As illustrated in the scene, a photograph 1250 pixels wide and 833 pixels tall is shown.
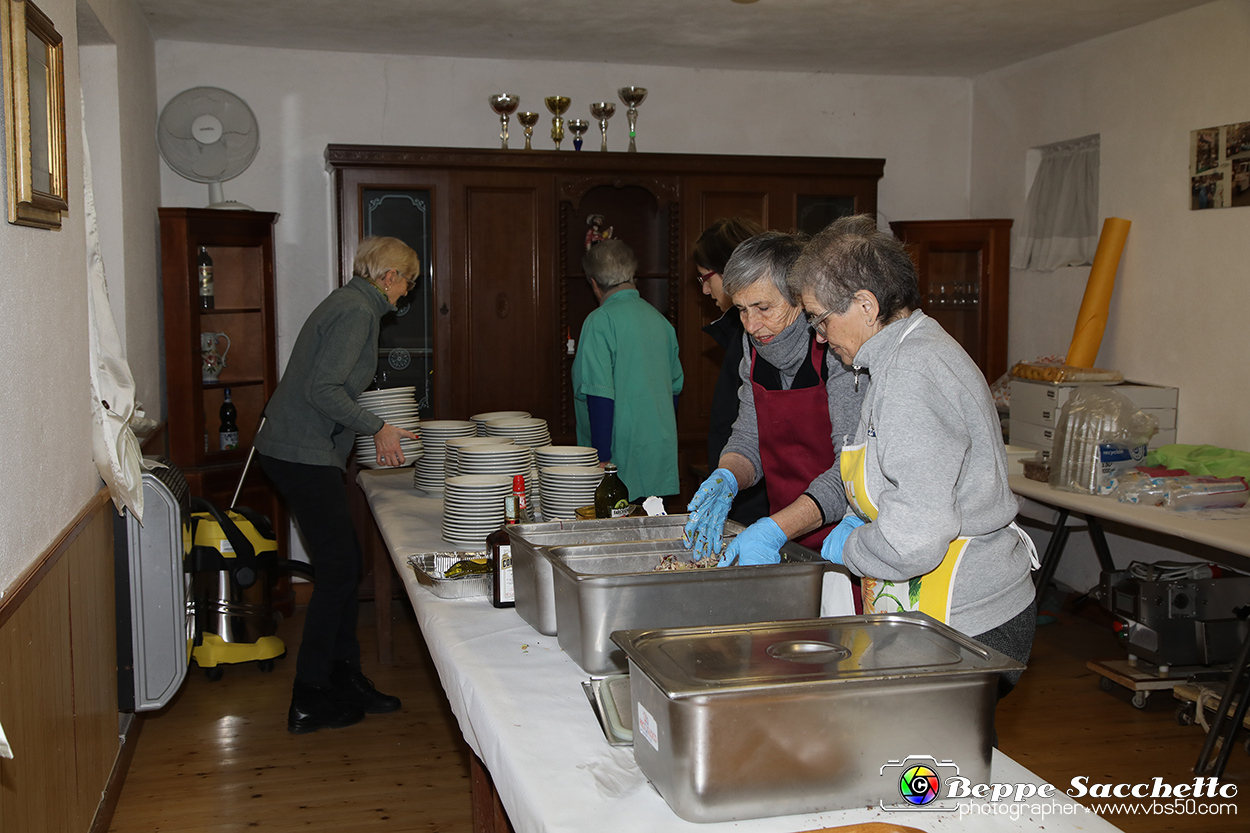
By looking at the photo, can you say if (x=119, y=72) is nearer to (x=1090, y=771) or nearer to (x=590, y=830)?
(x=590, y=830)

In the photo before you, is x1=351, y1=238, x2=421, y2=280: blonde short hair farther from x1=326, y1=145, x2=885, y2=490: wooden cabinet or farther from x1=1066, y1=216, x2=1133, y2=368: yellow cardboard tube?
x1=1066, y1=216, x2=1133, y2=368: yellow cardboard tube

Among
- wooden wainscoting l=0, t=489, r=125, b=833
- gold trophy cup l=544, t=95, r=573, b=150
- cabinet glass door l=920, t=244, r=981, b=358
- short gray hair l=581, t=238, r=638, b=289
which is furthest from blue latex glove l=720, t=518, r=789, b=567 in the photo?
cabinet glass door l=920, t=244, r=981, b=358

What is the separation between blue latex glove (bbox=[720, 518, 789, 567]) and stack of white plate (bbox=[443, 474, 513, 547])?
33.0 inches

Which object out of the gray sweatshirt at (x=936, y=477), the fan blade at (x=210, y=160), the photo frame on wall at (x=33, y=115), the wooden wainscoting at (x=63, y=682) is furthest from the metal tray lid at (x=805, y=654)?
the fan blade at (x=210, y=160)

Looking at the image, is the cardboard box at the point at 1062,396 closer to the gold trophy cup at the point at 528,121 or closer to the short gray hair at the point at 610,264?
the short gray hair at the point at 610,264

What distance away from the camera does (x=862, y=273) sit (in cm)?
158

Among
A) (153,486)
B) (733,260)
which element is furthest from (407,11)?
(733,260)

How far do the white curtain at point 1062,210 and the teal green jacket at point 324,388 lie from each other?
345 cm

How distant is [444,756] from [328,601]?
2.03ft

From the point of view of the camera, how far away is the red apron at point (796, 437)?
2268 mm

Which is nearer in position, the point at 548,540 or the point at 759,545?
the point at 759,545

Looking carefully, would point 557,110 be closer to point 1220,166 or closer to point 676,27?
point 676,27

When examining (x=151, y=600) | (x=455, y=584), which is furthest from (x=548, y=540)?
(x=151, y=600)

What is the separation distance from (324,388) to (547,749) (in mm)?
2050
